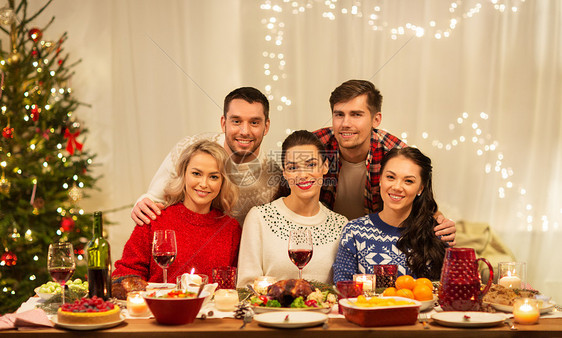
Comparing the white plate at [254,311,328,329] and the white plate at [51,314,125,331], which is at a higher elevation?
the white plate at [254,311,328,329]

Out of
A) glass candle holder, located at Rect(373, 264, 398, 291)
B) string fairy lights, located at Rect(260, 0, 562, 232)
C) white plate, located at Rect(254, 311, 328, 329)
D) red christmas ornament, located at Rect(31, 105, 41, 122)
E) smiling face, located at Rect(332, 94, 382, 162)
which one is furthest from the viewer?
string fairy lights, located at Rect(260, 0, 562, 232)

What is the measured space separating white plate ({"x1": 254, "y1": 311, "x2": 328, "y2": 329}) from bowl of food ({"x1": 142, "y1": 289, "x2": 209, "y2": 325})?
7.5 inches

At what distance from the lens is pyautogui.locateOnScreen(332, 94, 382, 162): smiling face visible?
331 cm

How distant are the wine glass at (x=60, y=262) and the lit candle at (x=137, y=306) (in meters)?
0.22

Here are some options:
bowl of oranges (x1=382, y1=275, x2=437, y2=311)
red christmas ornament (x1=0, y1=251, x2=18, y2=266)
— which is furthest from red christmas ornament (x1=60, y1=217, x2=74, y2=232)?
bowl of oranges (x1=382, y1=275, x2=437, y2=311)

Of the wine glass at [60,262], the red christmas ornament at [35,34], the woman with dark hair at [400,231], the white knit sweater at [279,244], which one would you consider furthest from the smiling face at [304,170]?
the red christmas ornament at [35,34]

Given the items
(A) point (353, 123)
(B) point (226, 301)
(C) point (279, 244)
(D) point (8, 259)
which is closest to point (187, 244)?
(C) point (279, 244)

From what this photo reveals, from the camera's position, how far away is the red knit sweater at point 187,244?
107 inches

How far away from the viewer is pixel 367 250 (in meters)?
2.60

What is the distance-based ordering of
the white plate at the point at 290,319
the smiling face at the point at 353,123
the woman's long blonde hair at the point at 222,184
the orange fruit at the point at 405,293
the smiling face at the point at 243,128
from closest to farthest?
the white plate at the point at 290,319
the orange fruit at the point at 405,293
the woman's long blonde hair at the point at 222,184
the smiling face at the point at 243,128
the smiling face at the point at 353,123

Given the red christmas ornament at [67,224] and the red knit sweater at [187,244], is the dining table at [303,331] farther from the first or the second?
the red christmas ornament at [67,224]

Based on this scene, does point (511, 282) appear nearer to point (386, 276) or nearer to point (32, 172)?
point (386, 276)

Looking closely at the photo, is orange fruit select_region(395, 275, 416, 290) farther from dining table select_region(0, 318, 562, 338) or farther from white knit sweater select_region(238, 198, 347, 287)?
white knit sweater select_region(238, 198, 347, 287)

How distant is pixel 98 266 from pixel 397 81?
350 cm
